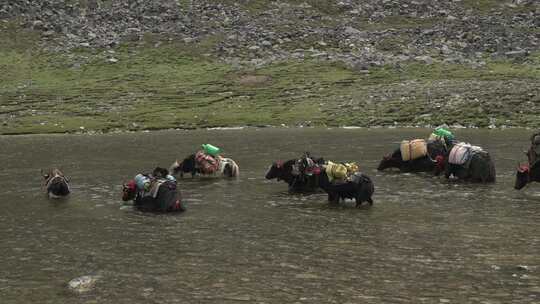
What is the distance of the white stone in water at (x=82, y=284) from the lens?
10.6m

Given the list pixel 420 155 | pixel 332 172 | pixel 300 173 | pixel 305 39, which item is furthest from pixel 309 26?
pixel 332 172

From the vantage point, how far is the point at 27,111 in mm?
64938

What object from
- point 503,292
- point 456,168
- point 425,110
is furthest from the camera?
point 425,110

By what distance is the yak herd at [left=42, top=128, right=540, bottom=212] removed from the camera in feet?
57.6

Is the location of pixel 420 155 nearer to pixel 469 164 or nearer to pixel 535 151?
pixel 469 164

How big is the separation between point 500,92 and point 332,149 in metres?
30.7

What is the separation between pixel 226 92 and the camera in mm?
72625

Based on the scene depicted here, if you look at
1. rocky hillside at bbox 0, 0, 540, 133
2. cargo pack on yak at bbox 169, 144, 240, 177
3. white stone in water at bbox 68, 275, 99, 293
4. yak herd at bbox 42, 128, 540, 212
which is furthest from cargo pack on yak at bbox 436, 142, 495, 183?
rocky hillside at bbox 0, 0, 540, 133

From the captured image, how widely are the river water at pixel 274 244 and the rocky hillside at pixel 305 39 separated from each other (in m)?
41.5

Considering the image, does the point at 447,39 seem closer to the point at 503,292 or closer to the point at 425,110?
the point at 425,110

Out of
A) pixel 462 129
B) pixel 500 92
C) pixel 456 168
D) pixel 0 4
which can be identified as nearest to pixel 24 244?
pixel 456 168

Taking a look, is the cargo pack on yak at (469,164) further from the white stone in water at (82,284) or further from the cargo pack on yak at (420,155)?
the white stone in water at (82,284)

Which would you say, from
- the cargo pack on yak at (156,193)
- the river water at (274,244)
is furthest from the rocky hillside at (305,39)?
the cargo pack on yak at (156,193)

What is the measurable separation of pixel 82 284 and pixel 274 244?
166 inches
